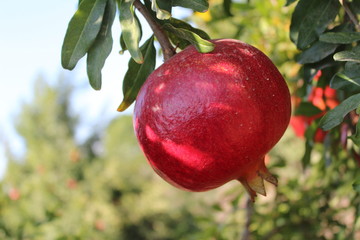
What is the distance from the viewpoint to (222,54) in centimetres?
73

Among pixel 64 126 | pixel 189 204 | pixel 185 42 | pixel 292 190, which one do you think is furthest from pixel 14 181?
pixel 185 42

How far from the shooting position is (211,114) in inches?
26.3

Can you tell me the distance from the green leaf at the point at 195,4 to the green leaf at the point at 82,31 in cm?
13

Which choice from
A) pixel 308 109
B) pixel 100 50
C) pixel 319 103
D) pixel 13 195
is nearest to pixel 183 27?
pixel 100 50

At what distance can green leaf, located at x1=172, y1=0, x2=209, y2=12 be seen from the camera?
2.62ft

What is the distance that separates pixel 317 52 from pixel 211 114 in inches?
15.1

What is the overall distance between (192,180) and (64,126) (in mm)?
8171

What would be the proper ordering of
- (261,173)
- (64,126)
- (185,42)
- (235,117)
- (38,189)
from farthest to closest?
(64,126)
(38,189)
(185,42)
(261,173)
(235,117)

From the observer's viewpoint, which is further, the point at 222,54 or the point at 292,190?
the point at 292,190

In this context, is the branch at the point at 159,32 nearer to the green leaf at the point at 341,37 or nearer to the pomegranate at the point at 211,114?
the pomegranate at the point at 211,114

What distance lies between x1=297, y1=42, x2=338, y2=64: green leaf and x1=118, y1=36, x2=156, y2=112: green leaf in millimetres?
305

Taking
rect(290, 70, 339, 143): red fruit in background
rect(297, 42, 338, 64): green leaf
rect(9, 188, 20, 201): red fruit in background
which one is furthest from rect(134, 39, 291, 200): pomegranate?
rect(9, 188, 20, 201): red fruit in background

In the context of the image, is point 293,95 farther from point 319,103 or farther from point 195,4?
point 195,4

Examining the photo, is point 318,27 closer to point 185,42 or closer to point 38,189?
point 185,42
